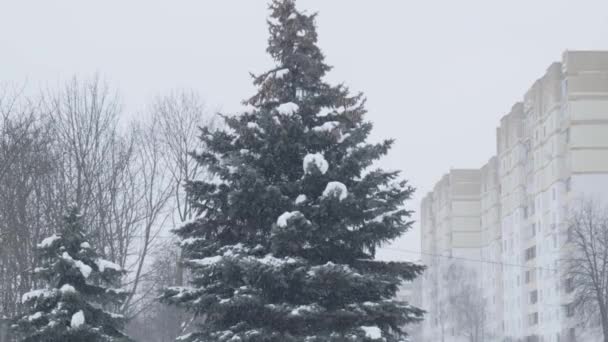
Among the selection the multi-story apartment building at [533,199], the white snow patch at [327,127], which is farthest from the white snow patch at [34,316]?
the multi-story apartment building at [533,199]

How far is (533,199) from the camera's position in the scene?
91500 millimetres

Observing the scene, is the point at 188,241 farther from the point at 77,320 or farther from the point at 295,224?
the point at 77,320

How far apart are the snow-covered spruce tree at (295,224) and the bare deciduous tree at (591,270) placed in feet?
143

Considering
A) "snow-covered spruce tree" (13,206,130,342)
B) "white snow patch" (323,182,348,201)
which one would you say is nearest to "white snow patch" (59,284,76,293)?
"snow-covered spruce tree" (13,206,130,342)

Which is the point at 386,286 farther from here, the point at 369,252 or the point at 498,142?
the point at 498,142

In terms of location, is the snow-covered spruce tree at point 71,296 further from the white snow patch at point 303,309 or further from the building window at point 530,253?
the building window at point 530,253

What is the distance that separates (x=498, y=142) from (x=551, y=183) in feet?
74.6

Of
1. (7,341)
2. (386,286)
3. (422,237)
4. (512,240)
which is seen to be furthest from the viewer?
(422,237)

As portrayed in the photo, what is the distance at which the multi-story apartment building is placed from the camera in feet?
259

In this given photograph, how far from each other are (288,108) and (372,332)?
3.90m

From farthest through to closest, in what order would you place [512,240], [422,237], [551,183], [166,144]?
[422,237], [512,240], [551,183], [166,144]

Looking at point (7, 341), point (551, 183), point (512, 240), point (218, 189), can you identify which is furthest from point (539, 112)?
point (218, 189)

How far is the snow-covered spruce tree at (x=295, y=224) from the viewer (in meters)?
17.2

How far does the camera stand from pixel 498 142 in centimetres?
10694
